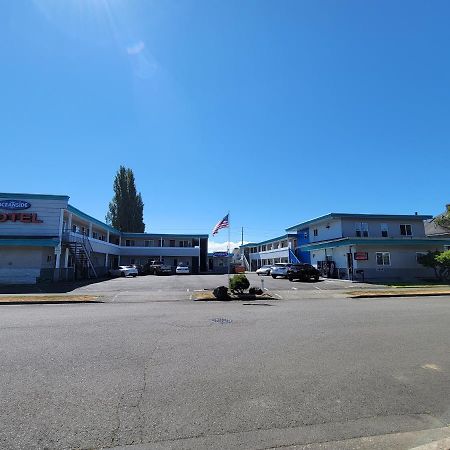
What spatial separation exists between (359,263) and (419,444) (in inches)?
1307

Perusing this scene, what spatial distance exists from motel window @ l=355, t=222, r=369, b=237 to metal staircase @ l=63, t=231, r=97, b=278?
28588 mm

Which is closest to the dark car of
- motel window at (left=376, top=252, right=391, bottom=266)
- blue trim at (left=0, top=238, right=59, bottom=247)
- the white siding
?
motel window at (left=376, top=252, right=391, bottom=266)

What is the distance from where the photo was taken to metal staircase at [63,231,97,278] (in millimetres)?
33062

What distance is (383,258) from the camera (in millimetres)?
35844

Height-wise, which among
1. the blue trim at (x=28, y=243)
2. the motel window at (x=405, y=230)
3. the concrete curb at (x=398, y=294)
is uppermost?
the motel window at (x=405, y=230)

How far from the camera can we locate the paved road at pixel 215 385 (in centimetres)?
410

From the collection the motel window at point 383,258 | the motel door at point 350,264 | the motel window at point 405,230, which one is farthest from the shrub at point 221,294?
the motel window at point 405,230

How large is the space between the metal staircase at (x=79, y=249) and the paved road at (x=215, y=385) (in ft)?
79.7

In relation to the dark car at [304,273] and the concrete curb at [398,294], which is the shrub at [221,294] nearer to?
the concrete curb at [398,294]

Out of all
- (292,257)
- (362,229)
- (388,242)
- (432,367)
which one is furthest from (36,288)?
(292,257)

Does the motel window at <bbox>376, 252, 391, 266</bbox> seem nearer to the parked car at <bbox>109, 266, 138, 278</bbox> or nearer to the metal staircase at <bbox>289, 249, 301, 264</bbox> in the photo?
the metal staircase at <bbox>289, 249, 301, 264</bbox>

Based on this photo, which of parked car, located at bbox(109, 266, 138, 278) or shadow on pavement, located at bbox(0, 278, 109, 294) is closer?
shadow on pavement, located at bbox(0, 278, 109, 294)

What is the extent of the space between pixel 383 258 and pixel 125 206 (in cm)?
4808

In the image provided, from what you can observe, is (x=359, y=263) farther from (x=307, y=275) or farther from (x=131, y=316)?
(x=131, y=316)
